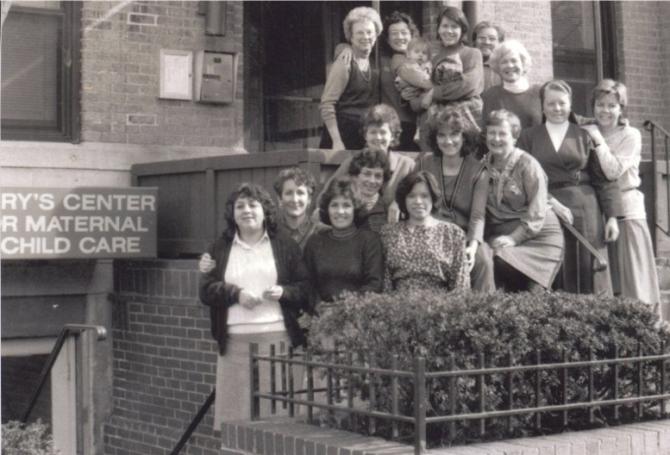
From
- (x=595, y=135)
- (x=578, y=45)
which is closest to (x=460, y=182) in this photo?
(x=595, y=135)

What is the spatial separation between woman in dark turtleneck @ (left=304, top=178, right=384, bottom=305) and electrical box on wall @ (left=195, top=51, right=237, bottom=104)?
3.81 m

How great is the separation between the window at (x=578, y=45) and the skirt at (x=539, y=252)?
5.98 metres

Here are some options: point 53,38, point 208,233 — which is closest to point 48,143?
point 53,38

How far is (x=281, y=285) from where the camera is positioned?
286 inches

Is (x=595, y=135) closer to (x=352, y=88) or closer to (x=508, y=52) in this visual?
(x=508, y=52)

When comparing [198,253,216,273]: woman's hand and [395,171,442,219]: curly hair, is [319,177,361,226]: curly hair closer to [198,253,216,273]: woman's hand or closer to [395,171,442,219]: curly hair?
[395,171,442,219]: curly hair

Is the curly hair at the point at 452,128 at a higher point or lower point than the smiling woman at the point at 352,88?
lower

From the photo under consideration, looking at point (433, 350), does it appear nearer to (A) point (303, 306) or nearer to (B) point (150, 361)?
(A) point (303, 306)

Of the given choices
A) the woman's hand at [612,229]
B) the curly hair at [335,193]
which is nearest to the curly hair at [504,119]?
the curly hair at [335,193]

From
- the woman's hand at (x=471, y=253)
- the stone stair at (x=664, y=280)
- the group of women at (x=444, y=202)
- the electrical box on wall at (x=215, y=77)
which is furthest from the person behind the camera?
the electrical box on wall at (x=215, y=77)

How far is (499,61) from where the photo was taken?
8.34 metres

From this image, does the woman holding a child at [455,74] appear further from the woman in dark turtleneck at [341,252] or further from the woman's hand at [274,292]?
the woman's hand at [274,292]

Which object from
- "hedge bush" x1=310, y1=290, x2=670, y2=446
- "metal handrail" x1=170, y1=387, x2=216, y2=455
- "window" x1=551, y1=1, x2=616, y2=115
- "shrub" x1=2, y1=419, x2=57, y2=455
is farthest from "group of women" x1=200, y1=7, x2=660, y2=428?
"window" x1=551, y1=1, x2=616, y2=115

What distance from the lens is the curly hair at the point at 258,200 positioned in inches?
286
